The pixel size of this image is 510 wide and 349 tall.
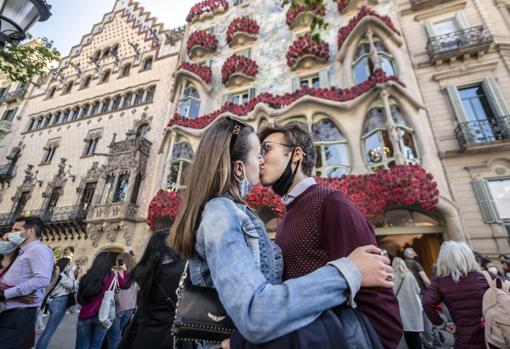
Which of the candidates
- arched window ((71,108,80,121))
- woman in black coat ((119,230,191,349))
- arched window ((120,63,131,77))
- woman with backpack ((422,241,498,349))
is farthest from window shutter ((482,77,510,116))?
arched window ((71,108,80,121))

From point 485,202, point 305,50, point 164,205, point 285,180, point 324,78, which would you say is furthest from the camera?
point 305,50

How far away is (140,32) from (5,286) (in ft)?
82.5

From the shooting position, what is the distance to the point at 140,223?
14.3 metres

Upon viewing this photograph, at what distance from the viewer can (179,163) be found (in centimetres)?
1323

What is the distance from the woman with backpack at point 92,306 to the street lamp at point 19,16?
148 inches

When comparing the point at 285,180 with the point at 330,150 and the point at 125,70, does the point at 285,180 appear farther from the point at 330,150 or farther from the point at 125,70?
the point at 125,70

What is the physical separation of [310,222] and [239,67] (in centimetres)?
1471

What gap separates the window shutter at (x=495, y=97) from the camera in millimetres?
9156

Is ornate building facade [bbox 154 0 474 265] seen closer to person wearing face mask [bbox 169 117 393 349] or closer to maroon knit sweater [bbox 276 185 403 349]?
maroon knit sweater [bbox 276 185 403 349]

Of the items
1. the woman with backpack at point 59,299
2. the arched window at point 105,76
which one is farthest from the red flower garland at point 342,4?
the arched window at point 105,76

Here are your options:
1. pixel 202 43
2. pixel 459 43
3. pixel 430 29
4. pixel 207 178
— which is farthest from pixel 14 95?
pixel 459 43

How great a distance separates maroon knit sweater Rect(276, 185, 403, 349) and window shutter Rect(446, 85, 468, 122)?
11373 mm

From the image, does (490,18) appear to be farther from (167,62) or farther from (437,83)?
(167,62)

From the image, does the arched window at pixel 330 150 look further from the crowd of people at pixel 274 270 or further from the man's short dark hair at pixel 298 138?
the man's short dark hair at pixel 298 138
